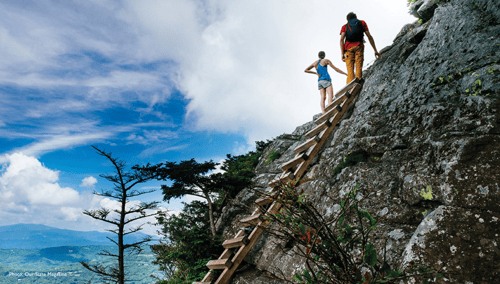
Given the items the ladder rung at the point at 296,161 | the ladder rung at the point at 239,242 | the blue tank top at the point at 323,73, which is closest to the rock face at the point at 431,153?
the ladder rung at the point at 296,161

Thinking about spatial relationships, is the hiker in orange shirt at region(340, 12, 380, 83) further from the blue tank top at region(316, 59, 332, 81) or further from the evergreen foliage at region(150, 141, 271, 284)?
the evergreen foliage at region(150, 141, 271, 284)

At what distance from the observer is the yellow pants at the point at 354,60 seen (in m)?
6.87

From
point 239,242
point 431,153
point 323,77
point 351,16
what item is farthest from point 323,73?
point 239,242

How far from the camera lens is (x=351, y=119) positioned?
18.6 feet

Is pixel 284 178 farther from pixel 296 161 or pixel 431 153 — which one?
pixel 431 153

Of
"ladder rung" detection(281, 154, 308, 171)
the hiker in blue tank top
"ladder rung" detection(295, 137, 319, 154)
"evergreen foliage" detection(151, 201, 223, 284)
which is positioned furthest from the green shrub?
the hiker in blue tank top

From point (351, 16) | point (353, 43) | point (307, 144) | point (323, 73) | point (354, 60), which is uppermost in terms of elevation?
point (351, 16)

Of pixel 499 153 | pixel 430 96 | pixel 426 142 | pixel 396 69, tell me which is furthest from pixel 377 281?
pixel 396 69

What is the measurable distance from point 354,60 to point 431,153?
4.69 meters

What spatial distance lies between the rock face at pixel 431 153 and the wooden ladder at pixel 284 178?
0.28m

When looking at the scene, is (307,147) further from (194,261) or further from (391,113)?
(194,261)

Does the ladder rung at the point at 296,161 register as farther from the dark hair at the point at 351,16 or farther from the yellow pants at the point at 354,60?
the dark hair at the point at 351,16

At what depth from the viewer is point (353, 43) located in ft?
23.0

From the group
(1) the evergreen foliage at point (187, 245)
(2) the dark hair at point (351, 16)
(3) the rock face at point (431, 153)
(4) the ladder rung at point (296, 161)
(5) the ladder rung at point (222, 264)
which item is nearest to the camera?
(3) the rock face at point (431, 153)
